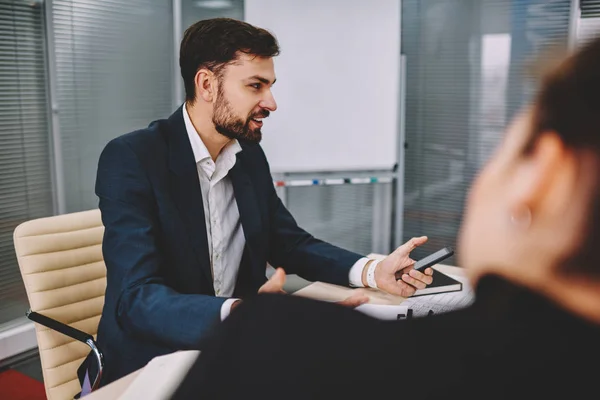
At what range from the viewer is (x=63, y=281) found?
1.74 meters

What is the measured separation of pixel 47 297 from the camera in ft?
5.52

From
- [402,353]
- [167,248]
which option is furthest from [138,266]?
[402,353]

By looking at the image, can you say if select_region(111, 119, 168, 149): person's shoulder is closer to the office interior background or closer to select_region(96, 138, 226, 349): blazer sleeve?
select_region(96, 138, 226, 349): blazer sleeve

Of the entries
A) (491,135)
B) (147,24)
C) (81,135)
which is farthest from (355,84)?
(81,135)

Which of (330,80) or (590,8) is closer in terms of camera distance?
(590,8)

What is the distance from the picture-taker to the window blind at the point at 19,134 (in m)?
2.73

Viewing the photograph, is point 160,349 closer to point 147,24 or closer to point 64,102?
point 64,102

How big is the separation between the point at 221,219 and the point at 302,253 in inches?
12.0

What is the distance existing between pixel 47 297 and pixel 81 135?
1590 mm

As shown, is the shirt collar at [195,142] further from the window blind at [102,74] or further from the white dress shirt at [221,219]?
the window blind at [102,74]

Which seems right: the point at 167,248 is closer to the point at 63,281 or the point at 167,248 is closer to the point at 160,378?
the point at 63,281

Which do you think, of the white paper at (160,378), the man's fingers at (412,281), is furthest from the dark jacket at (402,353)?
the man's fingers at (412,281)

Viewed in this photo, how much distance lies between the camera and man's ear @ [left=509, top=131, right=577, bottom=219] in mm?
384

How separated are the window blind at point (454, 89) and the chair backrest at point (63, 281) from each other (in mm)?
2498
